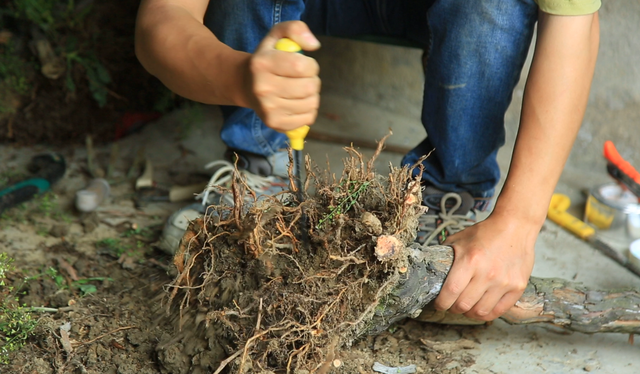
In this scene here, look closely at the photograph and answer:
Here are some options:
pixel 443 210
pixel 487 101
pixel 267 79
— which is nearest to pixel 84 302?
pixel 267 79

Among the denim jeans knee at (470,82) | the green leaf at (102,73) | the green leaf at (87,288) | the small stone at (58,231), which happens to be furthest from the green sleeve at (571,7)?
the green leaf at (102,73)

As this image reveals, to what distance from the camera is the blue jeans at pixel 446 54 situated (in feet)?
5.35

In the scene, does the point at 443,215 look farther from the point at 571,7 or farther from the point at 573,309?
the point at 571,7

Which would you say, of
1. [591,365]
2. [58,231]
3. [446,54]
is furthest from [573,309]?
[58,231]

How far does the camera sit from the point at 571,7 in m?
1.40

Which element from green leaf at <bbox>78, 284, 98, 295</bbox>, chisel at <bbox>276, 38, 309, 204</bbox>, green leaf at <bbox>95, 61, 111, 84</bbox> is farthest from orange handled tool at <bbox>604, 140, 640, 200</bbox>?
green leaf at <bbox>95, 61, 111, 84</bbox>

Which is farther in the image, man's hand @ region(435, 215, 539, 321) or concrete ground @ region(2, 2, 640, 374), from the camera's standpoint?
concrete ground @ region(2, 2, 640, 374)

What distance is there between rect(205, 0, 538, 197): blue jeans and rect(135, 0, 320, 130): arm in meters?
0.31

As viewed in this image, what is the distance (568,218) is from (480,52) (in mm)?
876

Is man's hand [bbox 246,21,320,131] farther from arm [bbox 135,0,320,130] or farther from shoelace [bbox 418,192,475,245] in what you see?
shoelace [bbox 418,192,475,245]

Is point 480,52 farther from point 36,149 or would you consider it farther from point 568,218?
point 36,149

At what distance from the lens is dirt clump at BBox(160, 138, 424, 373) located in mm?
1326

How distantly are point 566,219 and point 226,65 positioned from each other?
1.50 m

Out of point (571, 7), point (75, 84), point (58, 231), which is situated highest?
point (571, 7)
